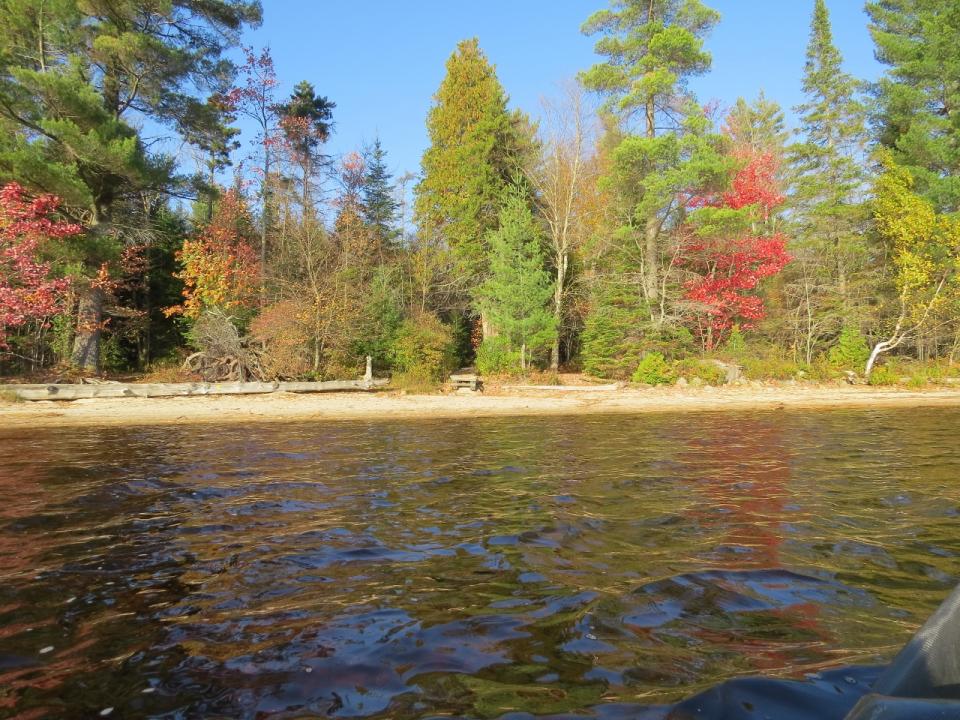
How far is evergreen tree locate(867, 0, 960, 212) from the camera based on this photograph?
2133 centimetres

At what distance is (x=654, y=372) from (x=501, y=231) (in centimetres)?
803

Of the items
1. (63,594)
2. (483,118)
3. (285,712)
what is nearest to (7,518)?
(63,594)

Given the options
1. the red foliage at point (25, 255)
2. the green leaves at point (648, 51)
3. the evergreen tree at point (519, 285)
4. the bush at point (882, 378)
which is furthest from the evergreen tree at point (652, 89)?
the red foliage at point (25, 255)

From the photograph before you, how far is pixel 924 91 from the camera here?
875 inches

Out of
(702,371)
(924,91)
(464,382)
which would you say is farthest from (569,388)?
(924,91)

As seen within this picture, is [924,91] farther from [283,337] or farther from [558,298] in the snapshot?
[283,337]

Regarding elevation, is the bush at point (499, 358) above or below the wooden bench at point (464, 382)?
above

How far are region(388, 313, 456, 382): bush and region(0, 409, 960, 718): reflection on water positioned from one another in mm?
11724

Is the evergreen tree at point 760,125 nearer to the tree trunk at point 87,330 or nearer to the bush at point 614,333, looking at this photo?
the bush at point 614,333

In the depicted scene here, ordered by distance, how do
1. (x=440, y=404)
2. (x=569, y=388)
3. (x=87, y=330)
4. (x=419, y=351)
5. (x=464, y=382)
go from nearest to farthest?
(x=440, y=404), (x=87, y=330), (x=569, y=388), (x=464, y=382), (x=419, y=351)

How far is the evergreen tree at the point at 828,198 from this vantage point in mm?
23000

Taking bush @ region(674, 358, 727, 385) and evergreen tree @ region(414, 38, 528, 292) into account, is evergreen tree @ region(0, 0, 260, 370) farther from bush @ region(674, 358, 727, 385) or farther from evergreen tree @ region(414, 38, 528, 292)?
bush @ region(674, 358, 727, 385)

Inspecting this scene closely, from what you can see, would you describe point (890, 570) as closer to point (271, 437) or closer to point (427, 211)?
point (271, 437)

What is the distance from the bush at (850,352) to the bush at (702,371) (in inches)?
203
